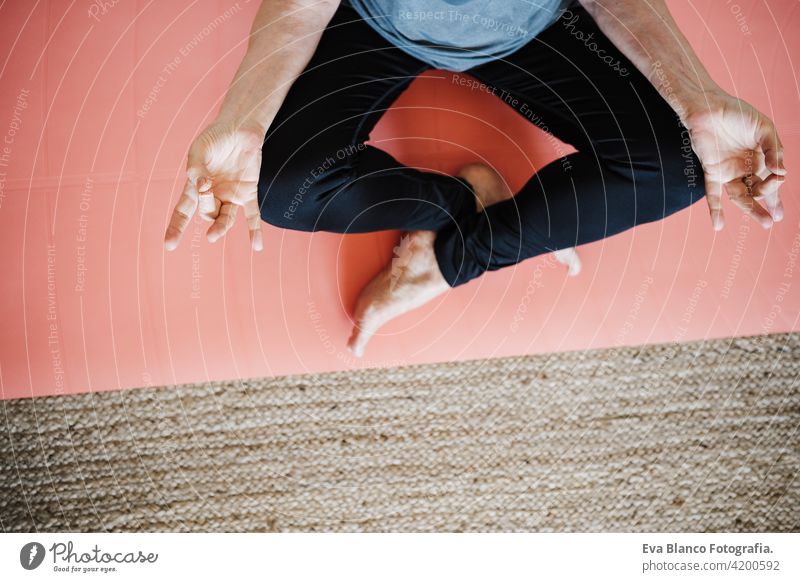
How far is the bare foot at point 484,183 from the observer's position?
0.47 m

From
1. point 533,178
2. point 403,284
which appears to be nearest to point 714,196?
point 533,178

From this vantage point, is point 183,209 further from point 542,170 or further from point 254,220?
point 542,170

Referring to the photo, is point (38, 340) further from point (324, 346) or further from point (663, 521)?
point (663, 521)

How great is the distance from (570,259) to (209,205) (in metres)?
0.29

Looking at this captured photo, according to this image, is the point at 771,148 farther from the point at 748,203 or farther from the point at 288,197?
the point at 288,197

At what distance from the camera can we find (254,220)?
1.34ft

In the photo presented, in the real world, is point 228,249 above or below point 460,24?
below

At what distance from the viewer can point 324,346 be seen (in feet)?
1.58

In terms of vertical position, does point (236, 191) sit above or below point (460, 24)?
below

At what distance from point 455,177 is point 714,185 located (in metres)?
0.19

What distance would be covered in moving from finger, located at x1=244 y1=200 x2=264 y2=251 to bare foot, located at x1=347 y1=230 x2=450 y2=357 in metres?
0.10

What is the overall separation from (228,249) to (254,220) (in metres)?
0.07

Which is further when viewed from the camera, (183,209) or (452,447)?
(452,447)

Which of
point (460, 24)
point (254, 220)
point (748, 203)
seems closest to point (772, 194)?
point (748, 203)
